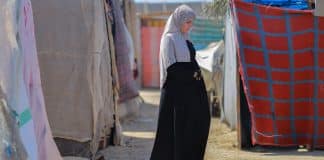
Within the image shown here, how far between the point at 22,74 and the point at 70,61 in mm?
2830

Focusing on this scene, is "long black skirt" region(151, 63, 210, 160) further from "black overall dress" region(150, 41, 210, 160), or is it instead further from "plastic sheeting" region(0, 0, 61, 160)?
"plastic sheeting" region(0, 0, 61, 160)

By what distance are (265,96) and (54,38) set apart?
2632 millimetres

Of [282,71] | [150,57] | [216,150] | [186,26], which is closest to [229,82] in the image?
[216,150]

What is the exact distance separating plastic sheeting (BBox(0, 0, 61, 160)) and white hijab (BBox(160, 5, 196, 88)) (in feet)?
5.33

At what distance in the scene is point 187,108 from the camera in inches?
249

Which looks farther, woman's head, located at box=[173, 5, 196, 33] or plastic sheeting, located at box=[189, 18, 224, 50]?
plastic sheeting, located at box=[189, 18, 224, 50]

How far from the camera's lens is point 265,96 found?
26.6 feet

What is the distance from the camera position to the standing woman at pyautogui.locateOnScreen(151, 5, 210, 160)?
6.21 m

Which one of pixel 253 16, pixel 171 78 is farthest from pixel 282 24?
pixel 171 78

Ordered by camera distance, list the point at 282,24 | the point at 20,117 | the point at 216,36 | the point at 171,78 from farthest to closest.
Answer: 1. the point at 216,36
2. the point at 282,24
3. the point at 171,78
4. the point at 20,117

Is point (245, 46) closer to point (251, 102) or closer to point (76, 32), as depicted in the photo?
point (251, 102)

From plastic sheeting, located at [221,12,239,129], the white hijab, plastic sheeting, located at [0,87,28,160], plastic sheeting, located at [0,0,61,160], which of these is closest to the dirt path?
plastic sheeting, located at [221,12,239,129]

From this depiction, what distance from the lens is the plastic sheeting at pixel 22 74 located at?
169 inches

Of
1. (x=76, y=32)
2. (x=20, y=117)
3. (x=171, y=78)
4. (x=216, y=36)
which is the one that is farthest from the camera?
(x=216, y=36)
